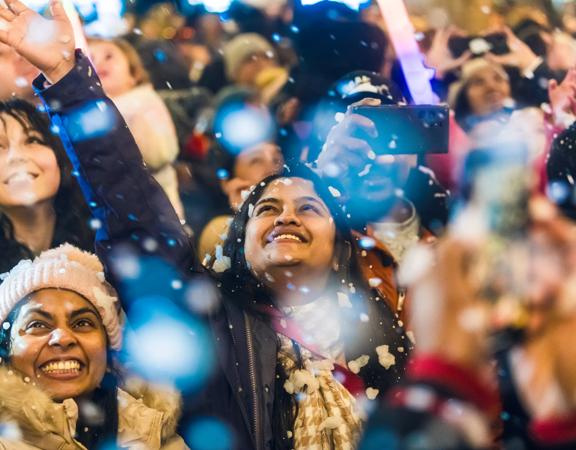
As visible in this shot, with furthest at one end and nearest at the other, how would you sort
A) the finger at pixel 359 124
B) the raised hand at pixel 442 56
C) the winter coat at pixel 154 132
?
1. the raised hand at pixel 442 56
2. the winter coat at pixel 154 132
3. the finger at pixel 359 124

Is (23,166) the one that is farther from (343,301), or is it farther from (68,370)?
(343,301)

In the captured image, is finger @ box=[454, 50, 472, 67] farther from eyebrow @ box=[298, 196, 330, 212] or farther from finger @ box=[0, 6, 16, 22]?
finger @ box=[0, 6, 16, 22]

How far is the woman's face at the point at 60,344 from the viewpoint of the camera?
103 inches

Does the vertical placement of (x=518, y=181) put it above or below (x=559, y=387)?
above

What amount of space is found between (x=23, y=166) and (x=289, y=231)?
0.87 meters

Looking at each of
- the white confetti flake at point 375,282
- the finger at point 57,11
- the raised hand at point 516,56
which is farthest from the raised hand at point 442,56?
the finger at point 57,11

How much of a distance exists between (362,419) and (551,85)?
1410 millimetres

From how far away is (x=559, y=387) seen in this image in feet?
4.74

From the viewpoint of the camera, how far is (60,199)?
3193mm

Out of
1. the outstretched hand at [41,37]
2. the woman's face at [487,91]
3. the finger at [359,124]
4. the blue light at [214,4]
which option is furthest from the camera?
the blue light at [214,4]

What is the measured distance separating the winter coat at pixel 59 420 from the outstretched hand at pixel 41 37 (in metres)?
0.70

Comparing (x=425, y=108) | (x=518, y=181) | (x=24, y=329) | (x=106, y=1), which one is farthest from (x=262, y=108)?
(x=518, y=181)

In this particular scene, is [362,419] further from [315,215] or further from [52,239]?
[52,239]

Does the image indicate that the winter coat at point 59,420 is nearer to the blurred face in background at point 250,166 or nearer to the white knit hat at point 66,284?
the white knit hat at point 66,284
